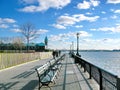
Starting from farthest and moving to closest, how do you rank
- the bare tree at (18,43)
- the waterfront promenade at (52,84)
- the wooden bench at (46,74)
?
the bare tree at (18,43)
the waterfront promenade at (52,84)
the wooden bench at (46,74)

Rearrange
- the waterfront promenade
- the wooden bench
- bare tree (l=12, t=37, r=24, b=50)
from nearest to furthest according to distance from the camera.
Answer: the wooden bench < the waterfront promenade < bare tree (l=12, t=37, r=24, b=50)

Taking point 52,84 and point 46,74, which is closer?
point 52,84

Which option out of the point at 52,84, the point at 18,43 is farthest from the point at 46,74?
the point at 18,43

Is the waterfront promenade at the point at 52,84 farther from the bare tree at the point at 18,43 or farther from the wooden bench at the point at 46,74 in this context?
the bare tree at the point at 18,43

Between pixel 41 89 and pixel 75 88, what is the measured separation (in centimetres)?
142

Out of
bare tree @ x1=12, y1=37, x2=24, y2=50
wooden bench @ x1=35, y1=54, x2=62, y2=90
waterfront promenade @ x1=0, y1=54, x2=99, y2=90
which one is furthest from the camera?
bare tree @ x1=12, y1=37, x2=24, y2=50

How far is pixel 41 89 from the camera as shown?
10.8 m

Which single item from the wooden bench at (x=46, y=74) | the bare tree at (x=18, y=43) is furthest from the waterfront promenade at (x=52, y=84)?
the bare tree at (x=18, y=43)

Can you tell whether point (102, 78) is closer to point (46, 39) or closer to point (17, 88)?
point (17, 88)

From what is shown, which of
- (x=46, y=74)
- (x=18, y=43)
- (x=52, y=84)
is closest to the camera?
Result: (x=52, y=84)

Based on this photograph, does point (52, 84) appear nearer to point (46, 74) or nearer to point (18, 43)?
point (46, 74)

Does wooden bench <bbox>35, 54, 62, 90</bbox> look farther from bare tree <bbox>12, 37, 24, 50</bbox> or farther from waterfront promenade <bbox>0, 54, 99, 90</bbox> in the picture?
bare tree <bbox>12, 37, 24, 50</bbox>

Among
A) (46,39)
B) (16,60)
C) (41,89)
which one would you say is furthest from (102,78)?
(46,39)

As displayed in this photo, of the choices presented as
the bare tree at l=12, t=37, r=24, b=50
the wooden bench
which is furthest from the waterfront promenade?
the bare tree at l=12, t=37, r=24, b=50
